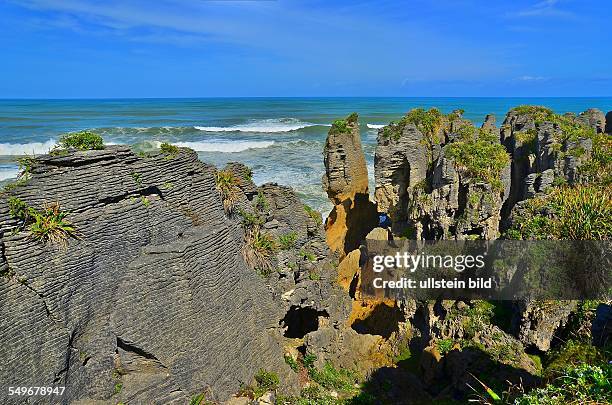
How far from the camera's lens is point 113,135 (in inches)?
2854

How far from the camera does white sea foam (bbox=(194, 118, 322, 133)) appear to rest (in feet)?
278

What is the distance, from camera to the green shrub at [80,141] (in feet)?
33.5

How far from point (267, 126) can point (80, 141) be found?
3293 inches

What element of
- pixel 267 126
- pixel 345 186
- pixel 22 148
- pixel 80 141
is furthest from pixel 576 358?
pixel 267 126

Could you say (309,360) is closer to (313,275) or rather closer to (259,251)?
(313,275)

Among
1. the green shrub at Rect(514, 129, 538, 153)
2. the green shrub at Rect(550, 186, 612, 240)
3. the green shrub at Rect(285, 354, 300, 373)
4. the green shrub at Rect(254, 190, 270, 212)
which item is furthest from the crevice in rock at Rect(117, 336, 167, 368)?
the green shrub at Rect(514, 129, 538, 153)

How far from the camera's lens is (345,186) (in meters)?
25.1

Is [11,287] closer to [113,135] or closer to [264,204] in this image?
[264,204]

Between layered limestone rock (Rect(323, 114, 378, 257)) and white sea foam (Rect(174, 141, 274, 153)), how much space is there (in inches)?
1533

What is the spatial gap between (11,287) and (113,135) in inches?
2721

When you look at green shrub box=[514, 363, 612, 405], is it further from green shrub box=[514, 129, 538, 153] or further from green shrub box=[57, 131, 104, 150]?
green shrub box=[514, 129, 538, 153]

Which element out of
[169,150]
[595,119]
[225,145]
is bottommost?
[225,145]

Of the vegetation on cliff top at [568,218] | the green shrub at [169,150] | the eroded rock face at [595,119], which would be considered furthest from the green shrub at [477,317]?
the eroded rock face at [595,119]

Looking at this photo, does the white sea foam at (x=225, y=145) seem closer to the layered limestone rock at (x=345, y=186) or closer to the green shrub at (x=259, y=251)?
the layered limestone rock at (x=345, y=186)
